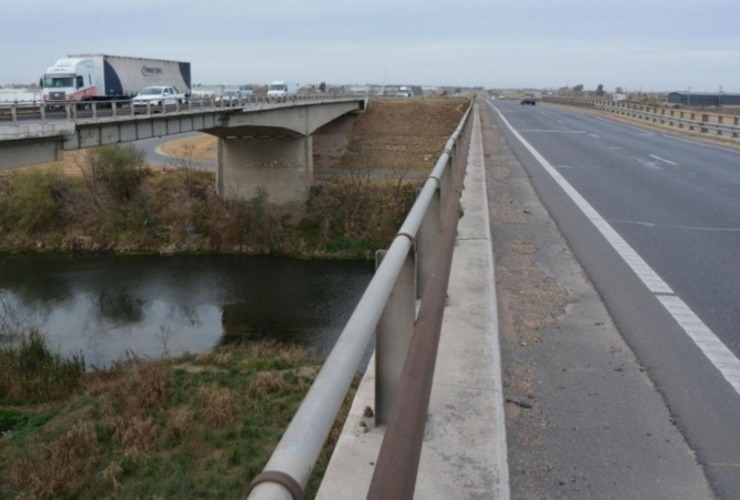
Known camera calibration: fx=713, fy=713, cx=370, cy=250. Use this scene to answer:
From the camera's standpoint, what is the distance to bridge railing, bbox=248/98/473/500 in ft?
4.58

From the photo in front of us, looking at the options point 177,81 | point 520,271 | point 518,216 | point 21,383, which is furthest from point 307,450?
point 177,81

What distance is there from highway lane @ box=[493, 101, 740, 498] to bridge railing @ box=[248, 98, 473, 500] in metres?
1.46

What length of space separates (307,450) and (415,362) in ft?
4.14

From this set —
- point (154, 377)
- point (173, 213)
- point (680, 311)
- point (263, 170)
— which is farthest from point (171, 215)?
point (680, 311)

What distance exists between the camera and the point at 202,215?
43.1 metres

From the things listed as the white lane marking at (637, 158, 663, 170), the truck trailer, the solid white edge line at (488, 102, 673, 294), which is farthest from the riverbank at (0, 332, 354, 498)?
the truck trailer

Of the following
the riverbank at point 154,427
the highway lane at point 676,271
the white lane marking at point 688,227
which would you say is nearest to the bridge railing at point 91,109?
the riverbank at point 154,427

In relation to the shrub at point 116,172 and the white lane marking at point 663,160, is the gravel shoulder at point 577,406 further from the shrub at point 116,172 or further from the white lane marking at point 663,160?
the shrub at point 116,172

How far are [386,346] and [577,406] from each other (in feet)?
4.42

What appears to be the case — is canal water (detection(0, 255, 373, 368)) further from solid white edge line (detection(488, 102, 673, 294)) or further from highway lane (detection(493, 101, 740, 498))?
highway lane (detection(493, 101, 740, 498))

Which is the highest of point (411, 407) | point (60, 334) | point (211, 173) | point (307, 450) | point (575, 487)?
point (307, 450)

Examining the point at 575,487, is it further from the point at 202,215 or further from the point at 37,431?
the point at 202,215

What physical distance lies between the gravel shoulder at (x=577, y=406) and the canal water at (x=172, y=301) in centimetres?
1822

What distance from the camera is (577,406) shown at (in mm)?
3842
